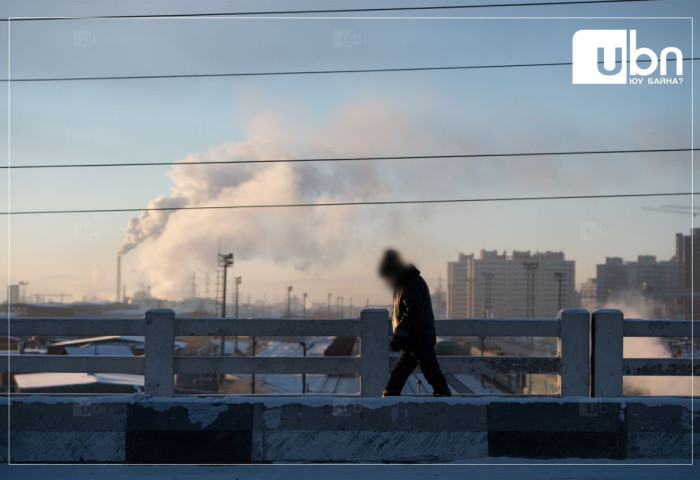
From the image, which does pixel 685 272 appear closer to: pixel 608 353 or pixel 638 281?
pixel 638 281

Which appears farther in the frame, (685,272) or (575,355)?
(685,272)

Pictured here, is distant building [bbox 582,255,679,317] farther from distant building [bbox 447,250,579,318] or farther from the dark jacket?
the dark jacket

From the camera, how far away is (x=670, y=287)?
412ft

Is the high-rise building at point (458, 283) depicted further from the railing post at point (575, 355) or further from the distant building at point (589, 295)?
the railing post at point (575, 355)

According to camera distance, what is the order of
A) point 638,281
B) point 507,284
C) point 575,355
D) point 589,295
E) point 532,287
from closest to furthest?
1. point 575,355
2. point 532,287
3. point 638,281
4. point 507,284
5. point 589,295

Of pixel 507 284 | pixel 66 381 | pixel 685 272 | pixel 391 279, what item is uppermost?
pixel 685 272

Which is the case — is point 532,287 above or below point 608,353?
below

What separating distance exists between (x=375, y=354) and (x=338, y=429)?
60.9 inches

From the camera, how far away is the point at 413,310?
7.57 m


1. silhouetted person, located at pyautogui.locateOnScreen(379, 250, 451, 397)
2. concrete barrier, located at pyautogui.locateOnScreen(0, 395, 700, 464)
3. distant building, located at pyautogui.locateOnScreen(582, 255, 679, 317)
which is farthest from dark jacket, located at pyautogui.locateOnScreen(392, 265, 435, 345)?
distant building, located at pyautogui.locateOnScreen(582, 255, 679, 317)

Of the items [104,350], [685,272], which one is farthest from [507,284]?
[104,350]

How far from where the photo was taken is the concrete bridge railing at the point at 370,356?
8094mm

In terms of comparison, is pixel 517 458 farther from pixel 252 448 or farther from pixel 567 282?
pixel 567 282

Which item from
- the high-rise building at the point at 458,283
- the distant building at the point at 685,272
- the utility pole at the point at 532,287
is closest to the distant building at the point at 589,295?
the distant building at the point at 685,272
